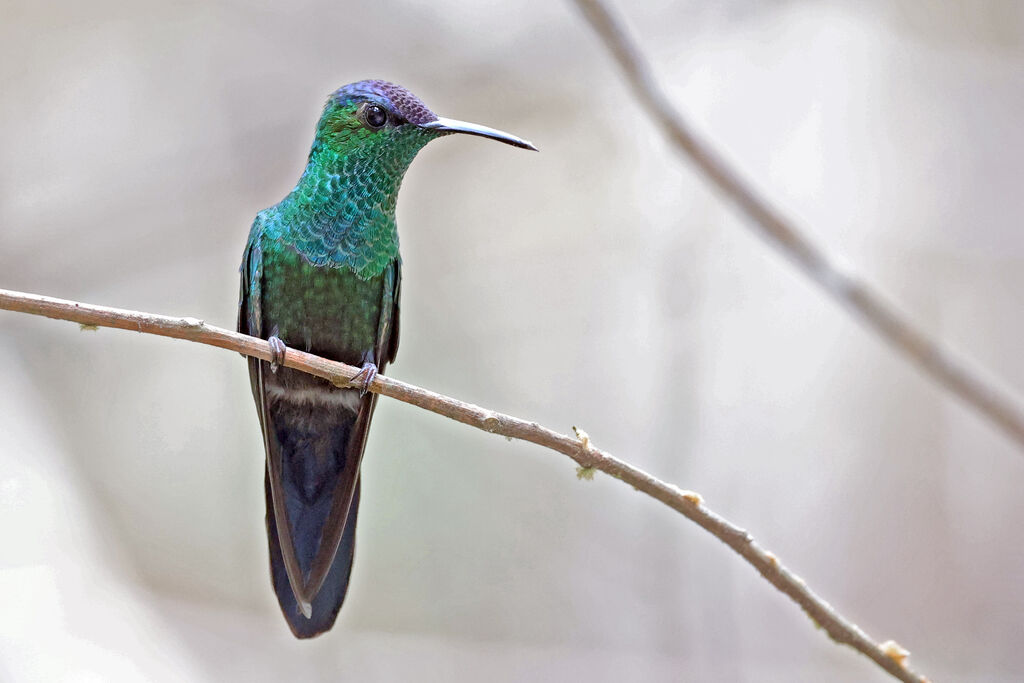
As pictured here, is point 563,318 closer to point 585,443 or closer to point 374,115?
point 374,115

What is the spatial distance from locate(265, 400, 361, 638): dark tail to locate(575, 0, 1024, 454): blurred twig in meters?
1.22

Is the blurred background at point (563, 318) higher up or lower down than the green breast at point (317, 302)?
higher up

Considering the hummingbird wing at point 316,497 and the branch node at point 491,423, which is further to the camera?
the hummingbird wing at point 316,497

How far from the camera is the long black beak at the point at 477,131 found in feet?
7.23

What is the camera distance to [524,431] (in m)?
1.95

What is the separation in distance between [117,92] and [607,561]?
370 cm

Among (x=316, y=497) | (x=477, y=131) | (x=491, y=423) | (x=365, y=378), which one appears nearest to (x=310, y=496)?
(x=316, y=497)

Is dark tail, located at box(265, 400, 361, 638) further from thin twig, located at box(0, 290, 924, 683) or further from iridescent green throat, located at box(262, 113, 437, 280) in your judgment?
thin twig, located at box(0, 290, 924, 683)

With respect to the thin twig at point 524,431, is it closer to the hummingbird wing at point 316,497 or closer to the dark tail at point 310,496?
the hummingbird wing at point 316,497

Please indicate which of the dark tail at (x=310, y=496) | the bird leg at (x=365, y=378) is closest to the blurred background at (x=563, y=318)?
the dark tail at (x=310, y=496)

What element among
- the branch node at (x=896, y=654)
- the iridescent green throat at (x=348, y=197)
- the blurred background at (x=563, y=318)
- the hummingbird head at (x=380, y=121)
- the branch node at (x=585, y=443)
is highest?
the blurred background at (x=563, y=318)

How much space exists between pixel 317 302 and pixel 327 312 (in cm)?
4

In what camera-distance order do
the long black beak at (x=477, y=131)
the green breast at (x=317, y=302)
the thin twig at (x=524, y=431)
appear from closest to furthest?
the thin twig at (x=524, y=431)
the long black beak at (x=477, y=131)
the green breast at (x=317, y=302)

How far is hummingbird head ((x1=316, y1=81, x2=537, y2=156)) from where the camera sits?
246 centimetres
